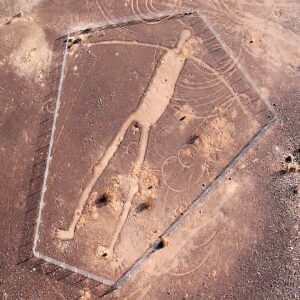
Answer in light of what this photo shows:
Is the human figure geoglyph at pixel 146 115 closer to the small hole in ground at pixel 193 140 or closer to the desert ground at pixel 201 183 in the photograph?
the desert ground at pixel 201 183

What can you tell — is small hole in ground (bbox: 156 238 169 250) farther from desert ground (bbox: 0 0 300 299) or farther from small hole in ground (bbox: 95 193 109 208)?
small hole in ground (bbox: 95 193 109 208)

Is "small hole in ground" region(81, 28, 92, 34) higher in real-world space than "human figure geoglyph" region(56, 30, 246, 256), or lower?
higher

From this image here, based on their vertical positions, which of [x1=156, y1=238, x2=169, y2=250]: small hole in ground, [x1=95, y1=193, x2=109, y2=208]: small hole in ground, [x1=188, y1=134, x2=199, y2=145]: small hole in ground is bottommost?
[x1=156, y1=238, x2=169, y2=250]: small hole in ground

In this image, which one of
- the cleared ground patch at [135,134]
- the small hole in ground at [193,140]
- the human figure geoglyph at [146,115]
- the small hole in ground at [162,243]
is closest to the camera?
the small hole in ground at [162,243]

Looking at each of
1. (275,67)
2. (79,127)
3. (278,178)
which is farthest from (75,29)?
(278,178)

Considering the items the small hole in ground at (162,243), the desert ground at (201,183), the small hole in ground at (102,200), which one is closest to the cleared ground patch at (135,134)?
the small hole in ground at (102,200)

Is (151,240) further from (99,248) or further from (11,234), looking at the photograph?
(11,234)

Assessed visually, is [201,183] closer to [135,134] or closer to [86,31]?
[135,134]

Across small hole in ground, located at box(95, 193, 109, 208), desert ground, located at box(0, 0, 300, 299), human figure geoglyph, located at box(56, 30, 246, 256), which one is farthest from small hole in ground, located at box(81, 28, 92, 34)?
small hole in ground, located at box(95, 193, 109, 208)
